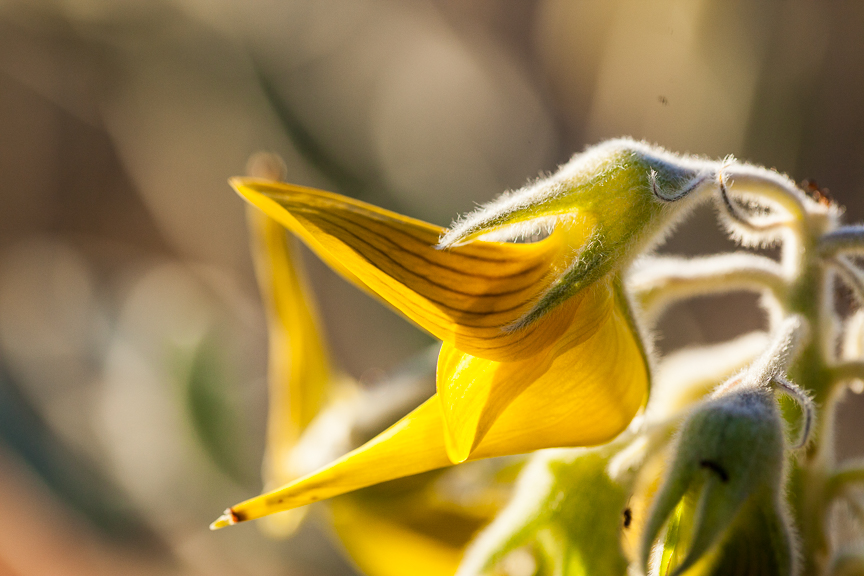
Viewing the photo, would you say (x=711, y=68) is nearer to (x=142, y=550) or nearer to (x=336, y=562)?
(x=336, y=562)

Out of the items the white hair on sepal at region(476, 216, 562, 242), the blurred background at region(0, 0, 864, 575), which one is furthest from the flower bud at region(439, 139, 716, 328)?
the blurred background at region(0, 0, 864, 575)

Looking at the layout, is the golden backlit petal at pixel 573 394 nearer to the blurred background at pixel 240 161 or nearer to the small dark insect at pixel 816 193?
the small dark insect at pixel 816 193

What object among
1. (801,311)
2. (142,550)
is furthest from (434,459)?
(142,550)

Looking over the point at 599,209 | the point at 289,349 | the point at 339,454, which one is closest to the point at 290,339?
the point at 289,349

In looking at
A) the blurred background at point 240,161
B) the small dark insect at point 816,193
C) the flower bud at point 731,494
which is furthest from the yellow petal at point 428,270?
the blurred background at point 240,161

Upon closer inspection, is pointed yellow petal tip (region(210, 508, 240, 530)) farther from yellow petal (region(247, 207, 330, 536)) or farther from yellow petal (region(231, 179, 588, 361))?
yellow petal (region(247, 207, 330, 536))

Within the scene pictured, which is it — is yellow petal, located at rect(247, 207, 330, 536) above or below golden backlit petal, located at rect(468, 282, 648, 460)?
above

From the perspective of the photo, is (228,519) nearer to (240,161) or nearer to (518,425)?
(518,425)

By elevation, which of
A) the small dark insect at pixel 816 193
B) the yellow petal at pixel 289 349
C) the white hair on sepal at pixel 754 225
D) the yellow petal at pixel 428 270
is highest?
the yellow petal at pixel 289 349

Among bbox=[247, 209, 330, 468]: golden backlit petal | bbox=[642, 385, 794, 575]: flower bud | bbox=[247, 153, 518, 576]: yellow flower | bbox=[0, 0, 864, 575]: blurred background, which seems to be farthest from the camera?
bbox=[0, 0, 864, 575]: blurred background
